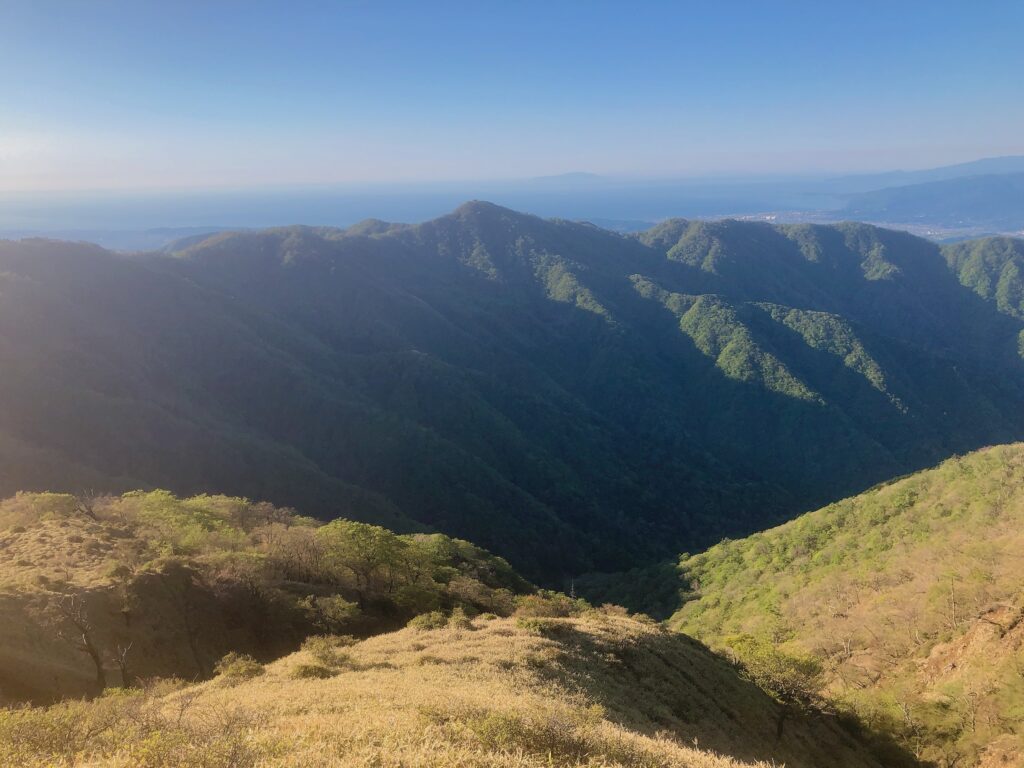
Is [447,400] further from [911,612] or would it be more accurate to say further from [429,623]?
[911,612]

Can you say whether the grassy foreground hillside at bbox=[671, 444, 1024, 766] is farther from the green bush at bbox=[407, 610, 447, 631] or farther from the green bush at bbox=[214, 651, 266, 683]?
the green bush at bbox=[214, 651, 266, 683]

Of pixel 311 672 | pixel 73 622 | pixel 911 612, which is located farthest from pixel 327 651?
pixel 911 612

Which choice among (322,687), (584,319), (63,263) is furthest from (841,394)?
(63,263)

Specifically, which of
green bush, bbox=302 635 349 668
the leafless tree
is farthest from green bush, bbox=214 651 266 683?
the leafless tree

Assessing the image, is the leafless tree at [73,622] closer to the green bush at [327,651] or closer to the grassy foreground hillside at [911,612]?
the green bush at [327,651]

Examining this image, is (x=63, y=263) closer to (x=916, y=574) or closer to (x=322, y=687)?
(x=322, y=687)
